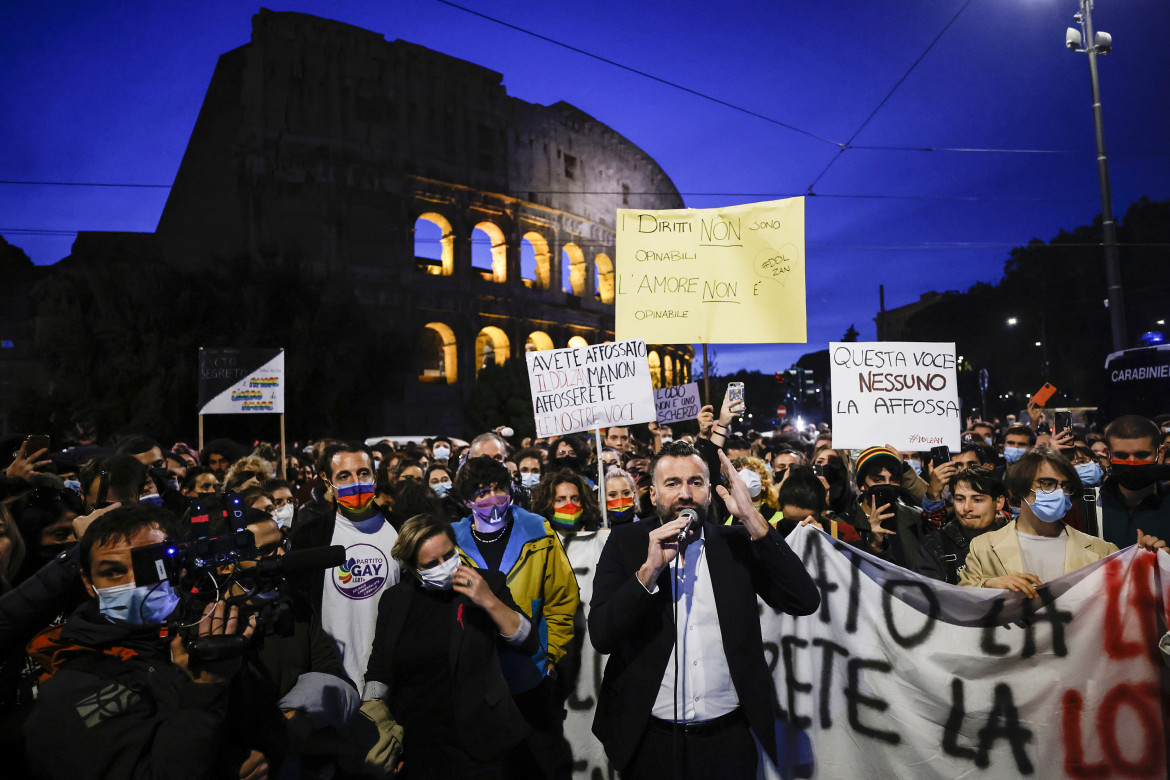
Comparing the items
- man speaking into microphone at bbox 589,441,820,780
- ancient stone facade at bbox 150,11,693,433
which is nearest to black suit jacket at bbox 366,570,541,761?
man speaking into microphone at bbox 589,441,820,780

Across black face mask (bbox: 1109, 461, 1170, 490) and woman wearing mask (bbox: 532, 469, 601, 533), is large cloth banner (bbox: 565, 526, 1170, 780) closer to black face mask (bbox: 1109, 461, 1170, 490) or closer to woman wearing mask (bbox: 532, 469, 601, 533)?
black face mask (bbox: 1109, 461, 1170, 490)

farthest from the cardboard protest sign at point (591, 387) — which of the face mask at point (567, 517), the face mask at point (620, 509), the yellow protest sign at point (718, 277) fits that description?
the face mask at point (567, 517)

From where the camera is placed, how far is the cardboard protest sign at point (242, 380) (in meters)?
12.3

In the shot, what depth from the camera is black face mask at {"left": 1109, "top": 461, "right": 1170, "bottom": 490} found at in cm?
405

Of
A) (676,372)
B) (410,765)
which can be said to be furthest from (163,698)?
(676,372)

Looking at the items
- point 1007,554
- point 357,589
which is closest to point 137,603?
point 357,589

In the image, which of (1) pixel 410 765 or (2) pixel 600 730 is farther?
(1) pixel 410 765

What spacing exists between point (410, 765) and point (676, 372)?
161ft

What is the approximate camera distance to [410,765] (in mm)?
3117

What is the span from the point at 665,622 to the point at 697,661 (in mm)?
176

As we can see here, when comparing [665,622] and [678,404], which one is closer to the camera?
[665,622]

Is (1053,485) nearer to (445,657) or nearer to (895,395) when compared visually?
(895,395)

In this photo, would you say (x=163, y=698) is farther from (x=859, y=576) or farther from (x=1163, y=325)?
(x=1163, y=325)

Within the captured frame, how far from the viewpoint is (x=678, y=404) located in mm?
12453
